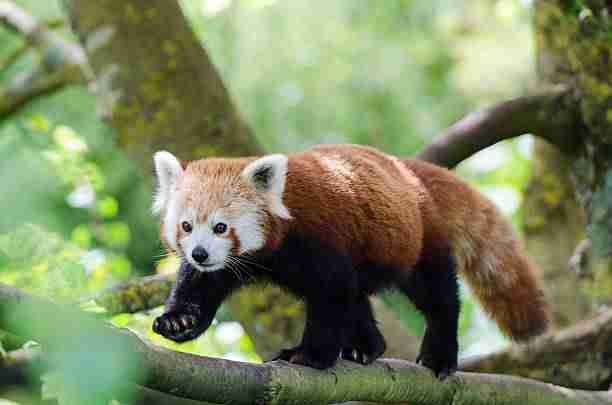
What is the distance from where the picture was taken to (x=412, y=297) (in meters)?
3.34

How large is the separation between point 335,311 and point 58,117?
3.58 meters

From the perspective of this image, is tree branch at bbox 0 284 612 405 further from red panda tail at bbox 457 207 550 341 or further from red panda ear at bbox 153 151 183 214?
red panda ear at bbox 153 151 183 214

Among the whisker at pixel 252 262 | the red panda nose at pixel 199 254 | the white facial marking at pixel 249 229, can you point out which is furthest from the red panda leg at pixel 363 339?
→ the red panda nose at pixel 199 254

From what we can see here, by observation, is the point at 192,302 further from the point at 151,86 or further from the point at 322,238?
the point at 151,86

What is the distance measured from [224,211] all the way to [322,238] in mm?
302

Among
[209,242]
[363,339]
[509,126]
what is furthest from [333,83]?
[209,242]

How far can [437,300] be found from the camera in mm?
3254

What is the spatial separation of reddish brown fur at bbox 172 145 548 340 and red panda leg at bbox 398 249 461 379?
57mm

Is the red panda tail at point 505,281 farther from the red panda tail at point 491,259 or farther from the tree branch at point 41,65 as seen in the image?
the tree branch at point 41,65

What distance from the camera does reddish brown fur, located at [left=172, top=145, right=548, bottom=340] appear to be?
282 cm

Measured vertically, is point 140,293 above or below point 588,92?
below

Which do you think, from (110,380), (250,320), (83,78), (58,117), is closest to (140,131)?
(83,78)

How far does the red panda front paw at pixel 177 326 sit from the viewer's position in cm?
287

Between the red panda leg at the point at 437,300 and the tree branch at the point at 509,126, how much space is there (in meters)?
0.91
